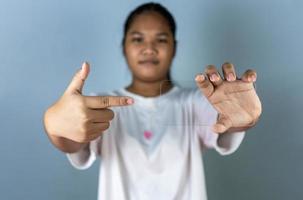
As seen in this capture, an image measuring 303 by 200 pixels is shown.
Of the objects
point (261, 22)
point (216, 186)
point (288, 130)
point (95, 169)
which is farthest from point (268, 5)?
point (95, 169)

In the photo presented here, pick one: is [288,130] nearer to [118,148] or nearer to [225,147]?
[225,147]

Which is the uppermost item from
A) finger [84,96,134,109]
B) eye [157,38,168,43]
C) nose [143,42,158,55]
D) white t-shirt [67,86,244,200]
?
eye [157,38,168,43]

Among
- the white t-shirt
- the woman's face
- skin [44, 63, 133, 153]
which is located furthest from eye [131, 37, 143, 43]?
skin [44, 63, 133, 153]

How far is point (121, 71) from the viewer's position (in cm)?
93

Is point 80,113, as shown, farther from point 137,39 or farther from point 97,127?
point 137,39

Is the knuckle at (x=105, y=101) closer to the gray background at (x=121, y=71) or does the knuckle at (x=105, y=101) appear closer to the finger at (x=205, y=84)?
the finger at (x=205, y=84)

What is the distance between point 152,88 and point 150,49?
8 cm

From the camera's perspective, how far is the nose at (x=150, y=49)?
2.52 feet

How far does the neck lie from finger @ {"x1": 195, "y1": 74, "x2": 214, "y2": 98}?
0.78 feet

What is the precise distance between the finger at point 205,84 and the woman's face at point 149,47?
0.74 feet

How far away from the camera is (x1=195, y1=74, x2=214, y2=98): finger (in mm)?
531

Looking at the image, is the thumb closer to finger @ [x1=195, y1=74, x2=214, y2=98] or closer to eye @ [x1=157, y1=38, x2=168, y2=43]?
finger @ [x1=195, y1=74, x2=214, y2=98]

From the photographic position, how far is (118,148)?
29.4 inches

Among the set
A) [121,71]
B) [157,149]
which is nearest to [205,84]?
[157,149]
